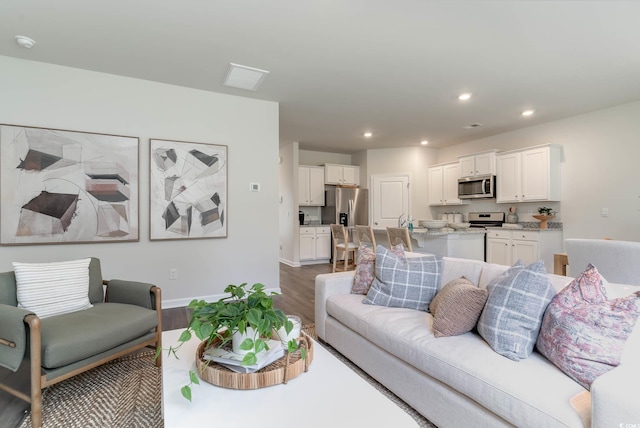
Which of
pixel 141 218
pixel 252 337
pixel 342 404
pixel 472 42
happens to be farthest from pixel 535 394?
pixel 141 218

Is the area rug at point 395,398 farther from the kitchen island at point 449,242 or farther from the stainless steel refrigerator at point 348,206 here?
the stainless steel refrigerator at point 348,206

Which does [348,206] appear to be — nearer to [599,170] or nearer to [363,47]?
[599,170]

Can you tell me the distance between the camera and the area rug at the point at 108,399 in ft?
5.50

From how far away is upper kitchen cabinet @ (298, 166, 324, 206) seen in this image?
6824mm

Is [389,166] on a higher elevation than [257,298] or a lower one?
higher

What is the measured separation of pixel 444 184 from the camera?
6.57 meters

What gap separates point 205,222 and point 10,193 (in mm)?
1733

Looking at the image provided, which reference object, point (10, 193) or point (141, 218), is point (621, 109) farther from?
point (10, 193)

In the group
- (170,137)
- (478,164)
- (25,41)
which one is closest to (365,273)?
(170,137)

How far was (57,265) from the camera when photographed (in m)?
2.23

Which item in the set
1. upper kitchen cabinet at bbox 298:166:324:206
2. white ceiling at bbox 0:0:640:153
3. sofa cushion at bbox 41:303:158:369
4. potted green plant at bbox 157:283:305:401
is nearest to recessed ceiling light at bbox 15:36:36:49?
white ceiling at bbox 0:0:640:153

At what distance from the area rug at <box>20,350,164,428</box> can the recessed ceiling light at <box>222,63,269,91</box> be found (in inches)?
107

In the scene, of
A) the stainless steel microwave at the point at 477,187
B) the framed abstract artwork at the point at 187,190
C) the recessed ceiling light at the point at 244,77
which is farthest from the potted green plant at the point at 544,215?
the framed abstract artwork at the point at 187,190

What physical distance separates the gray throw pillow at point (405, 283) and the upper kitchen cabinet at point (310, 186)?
4649 millimetres
